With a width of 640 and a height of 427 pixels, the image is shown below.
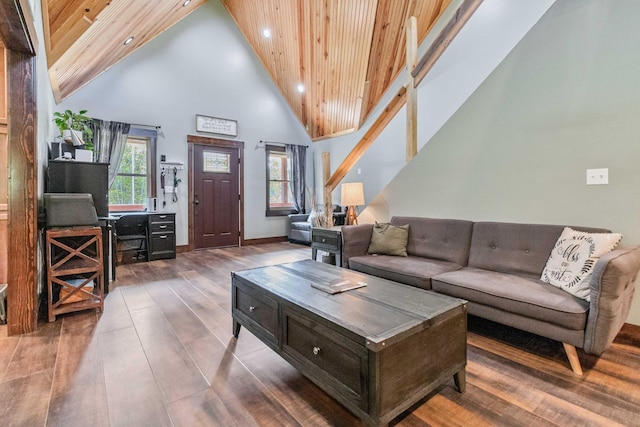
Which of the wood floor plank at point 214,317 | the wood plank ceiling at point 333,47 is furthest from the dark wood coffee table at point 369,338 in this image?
the wood plank ceiling at point 333,47

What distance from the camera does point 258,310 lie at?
1.91m

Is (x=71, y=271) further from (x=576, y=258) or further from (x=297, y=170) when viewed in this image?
(x=297, y=170)

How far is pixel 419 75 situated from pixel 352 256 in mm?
2087

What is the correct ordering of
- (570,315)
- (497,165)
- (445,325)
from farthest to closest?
(497,165) → (570,315) → (445,325)

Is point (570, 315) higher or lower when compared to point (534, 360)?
higher

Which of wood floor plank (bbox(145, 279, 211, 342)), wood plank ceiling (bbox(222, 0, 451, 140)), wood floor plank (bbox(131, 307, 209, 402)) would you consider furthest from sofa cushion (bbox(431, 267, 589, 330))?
wood plank ceiling (bbox(222, 0, 451, 140))

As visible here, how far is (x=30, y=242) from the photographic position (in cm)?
228

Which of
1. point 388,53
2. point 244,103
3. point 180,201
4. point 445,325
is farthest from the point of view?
point 244,103

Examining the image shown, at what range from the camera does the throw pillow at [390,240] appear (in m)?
3.15

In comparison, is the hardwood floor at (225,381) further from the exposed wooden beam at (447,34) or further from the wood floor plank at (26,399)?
the exposed wooden beam at (447,34)

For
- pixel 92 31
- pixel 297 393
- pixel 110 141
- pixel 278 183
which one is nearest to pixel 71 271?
pixel 297 393

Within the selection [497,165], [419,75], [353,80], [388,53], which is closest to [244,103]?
[353,80]

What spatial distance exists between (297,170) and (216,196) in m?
1.93

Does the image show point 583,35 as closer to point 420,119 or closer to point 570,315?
point 570,315
